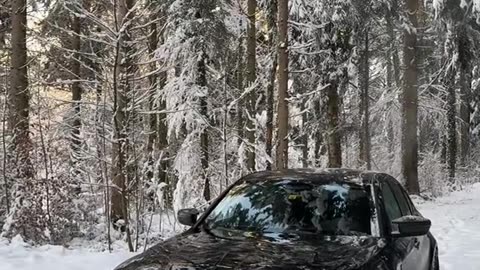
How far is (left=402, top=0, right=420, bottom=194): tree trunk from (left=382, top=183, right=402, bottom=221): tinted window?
15.8 m

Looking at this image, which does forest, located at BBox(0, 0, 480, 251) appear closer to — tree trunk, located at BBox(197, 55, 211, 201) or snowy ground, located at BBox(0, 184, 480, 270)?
tree trunk, located at BBox(197, 55, 211, 201)

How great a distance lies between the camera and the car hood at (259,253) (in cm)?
363

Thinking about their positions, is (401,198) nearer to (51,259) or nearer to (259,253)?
(259,253)

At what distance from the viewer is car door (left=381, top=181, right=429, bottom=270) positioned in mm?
4617

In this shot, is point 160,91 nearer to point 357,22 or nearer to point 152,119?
point 152,119

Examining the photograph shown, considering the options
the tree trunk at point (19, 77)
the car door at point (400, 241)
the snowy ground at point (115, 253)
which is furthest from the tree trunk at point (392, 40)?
the car door at point (400, 241)

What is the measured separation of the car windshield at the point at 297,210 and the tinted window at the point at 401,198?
40.9 inches

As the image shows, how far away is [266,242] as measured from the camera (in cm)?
421

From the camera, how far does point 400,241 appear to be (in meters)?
4.80

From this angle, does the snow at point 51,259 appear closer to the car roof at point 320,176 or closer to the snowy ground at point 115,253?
the snowy ground at point 115,253

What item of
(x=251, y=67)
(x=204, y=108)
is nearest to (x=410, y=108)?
(x=251, y=67)

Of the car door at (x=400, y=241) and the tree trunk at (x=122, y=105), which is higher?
the tree trunk at (x=122, y=105)

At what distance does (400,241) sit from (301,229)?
878mm

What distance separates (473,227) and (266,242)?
1059 centimetres
